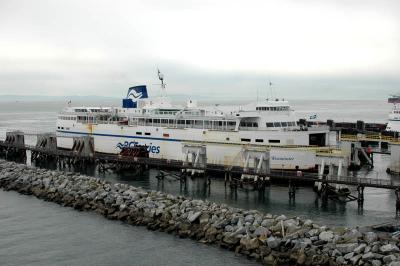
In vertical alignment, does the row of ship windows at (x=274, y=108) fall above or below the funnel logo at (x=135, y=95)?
below

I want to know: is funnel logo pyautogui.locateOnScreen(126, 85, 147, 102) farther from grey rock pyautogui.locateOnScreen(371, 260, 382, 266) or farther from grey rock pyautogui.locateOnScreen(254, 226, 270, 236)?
grey rock pyautogui.locateOnScreen(371, 260, 382, 266)

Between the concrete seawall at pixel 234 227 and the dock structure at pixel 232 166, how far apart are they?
30.4 ft

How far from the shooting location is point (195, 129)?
182 feet

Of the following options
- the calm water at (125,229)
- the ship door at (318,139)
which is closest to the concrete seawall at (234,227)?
the calm water at (125,229)

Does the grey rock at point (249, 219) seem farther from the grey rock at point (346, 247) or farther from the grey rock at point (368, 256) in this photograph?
the grey rock at point (368, 256)

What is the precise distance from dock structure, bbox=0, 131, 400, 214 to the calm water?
4.76 ft

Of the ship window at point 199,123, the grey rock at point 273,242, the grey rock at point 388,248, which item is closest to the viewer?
the grey rock at point 388,248

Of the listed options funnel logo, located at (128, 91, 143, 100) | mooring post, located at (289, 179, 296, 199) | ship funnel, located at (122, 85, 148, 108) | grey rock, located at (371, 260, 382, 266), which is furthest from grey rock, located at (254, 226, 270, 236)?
funnel logo, located at (128, 91, 143, 100)

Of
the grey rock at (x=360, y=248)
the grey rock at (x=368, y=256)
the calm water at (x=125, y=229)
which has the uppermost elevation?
the grey rock at (x=360, y=248)

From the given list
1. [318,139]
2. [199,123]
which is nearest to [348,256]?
[318,139]

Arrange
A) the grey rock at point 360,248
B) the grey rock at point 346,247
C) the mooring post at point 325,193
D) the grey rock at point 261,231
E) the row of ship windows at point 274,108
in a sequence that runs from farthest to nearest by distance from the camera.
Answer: the row of ship windows at point 274,108, the mooring post at point 325,193, the grey rock at point 261,231, the grey rock at point 346,247, the grey rock at point 360,248

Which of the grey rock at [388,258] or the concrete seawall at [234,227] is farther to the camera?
the concrete seawall at [234,227]

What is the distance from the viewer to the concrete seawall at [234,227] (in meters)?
25.0

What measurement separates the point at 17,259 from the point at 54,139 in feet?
132
